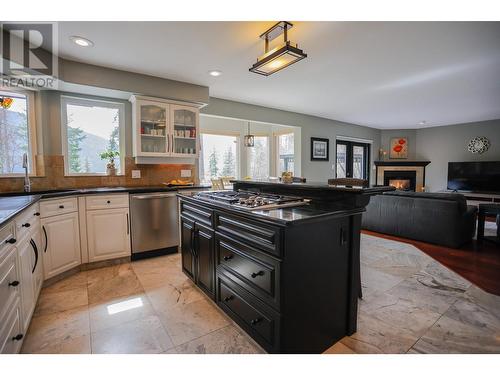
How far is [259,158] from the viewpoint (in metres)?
6.28

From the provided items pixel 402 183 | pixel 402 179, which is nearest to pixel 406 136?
pixel 402 179

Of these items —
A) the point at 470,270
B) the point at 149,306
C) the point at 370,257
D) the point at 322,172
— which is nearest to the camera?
the point at 149,306

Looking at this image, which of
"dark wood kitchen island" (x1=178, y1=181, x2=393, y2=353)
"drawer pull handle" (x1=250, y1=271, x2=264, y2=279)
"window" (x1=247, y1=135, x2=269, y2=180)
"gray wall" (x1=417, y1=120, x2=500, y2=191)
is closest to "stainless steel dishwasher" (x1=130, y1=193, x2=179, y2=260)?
"dark wood kitchen island" (x1=178, y1=181, x2=393, y2=353)

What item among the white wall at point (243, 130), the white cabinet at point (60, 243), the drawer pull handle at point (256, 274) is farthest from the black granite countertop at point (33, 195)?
the white wall at point (243, 130)

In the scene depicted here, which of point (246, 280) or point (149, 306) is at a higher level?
point (246, 280)

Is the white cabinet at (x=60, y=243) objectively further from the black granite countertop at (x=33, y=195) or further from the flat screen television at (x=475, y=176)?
the flat screen television at (x=475, y=176)

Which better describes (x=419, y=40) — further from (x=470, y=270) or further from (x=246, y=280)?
(x=246, y=280)

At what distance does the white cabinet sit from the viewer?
8.18 feet

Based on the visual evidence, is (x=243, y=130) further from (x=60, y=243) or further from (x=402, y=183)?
(x=402, y=183)

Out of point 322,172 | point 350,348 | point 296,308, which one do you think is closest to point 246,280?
point 296,308

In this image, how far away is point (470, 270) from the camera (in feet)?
9.40

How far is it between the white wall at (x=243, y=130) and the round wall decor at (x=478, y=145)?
491cm

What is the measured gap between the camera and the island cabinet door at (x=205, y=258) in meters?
2.07

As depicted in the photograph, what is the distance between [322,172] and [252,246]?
16.6ft
